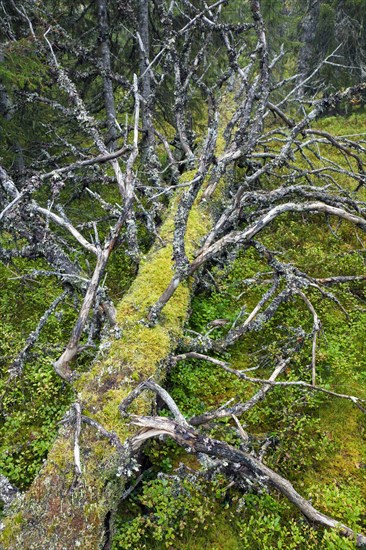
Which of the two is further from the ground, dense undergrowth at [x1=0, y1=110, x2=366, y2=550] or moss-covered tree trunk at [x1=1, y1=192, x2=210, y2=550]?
moss-covered tree trunk at [x1=1, y1=192, x2=210, y2=550]

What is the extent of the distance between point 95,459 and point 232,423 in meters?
1.81

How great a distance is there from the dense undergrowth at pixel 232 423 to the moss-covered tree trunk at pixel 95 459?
1.84 ft

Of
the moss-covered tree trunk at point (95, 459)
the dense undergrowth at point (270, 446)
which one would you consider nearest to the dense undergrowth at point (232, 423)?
the dense undergrowth at point (270, 446)

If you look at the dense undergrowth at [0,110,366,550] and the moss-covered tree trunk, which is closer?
the moss-covered tree trunk

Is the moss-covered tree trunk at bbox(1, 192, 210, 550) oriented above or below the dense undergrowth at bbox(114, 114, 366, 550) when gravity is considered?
above

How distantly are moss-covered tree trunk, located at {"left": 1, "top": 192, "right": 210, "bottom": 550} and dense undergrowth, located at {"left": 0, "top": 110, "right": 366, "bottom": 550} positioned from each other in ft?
1.84

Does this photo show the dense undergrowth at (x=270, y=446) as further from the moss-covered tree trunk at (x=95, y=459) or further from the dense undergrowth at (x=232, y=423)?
the moss-covered tree trunk at (x=95, y=459)

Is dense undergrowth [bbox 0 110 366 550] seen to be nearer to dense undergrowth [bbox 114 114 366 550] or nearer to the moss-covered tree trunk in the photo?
dense undergrowth [bbox 114 114 366 550]

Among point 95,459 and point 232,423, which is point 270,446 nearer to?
point 232,423

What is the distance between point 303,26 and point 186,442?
17136mm

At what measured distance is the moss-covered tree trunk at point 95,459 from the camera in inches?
108

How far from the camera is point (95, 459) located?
3.02 metres

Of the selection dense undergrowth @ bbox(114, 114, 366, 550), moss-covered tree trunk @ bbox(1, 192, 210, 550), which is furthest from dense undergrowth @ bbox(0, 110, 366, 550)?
moss-covered tree trunk @ bbox(1, 192, 210, 550)

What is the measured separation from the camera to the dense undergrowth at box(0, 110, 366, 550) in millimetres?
3393
